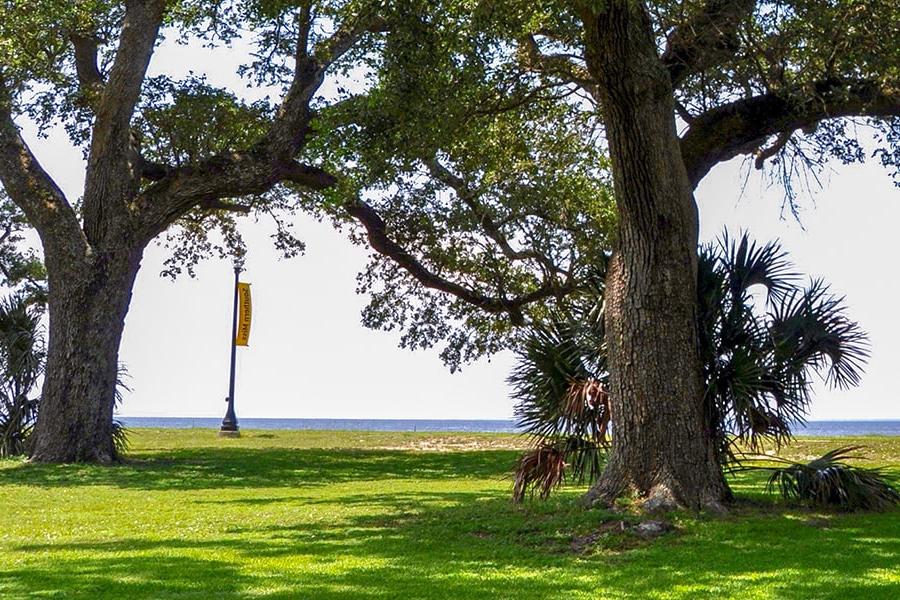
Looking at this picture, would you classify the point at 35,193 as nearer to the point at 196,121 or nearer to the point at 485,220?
the point at 196,121

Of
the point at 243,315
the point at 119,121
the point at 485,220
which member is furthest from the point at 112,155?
the point at 243,315

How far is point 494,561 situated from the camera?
876cm

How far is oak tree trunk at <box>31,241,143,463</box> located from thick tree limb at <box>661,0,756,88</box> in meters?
13.0

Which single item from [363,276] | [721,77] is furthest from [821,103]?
[363,276]

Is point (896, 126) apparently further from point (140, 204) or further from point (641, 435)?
point (140, 204)

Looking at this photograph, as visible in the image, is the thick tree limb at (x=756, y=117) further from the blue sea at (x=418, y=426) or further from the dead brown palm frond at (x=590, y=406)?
the blue sea at (x=418, y=426)

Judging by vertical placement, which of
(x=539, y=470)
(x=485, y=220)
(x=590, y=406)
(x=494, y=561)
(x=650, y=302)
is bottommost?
(x=494, y=561)

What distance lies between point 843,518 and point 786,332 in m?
2.17

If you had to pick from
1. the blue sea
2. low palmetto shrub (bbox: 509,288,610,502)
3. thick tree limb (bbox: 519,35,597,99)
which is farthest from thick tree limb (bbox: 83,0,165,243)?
the blue sea

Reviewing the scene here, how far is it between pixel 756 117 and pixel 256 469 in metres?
11.6

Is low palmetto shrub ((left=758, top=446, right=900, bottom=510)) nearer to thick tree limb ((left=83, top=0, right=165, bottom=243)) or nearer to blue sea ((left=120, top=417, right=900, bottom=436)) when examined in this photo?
thick tree limb ((left=83, top=0, right=165, bottom=243))

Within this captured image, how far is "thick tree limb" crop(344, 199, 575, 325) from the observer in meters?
24.2

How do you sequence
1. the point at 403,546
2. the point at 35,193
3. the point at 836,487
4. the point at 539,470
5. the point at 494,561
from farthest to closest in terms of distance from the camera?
the point at 35,193
the point at 539,470
the point at 836,487
the point at 403,546
the point at 494,561

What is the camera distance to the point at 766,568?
8.02m
